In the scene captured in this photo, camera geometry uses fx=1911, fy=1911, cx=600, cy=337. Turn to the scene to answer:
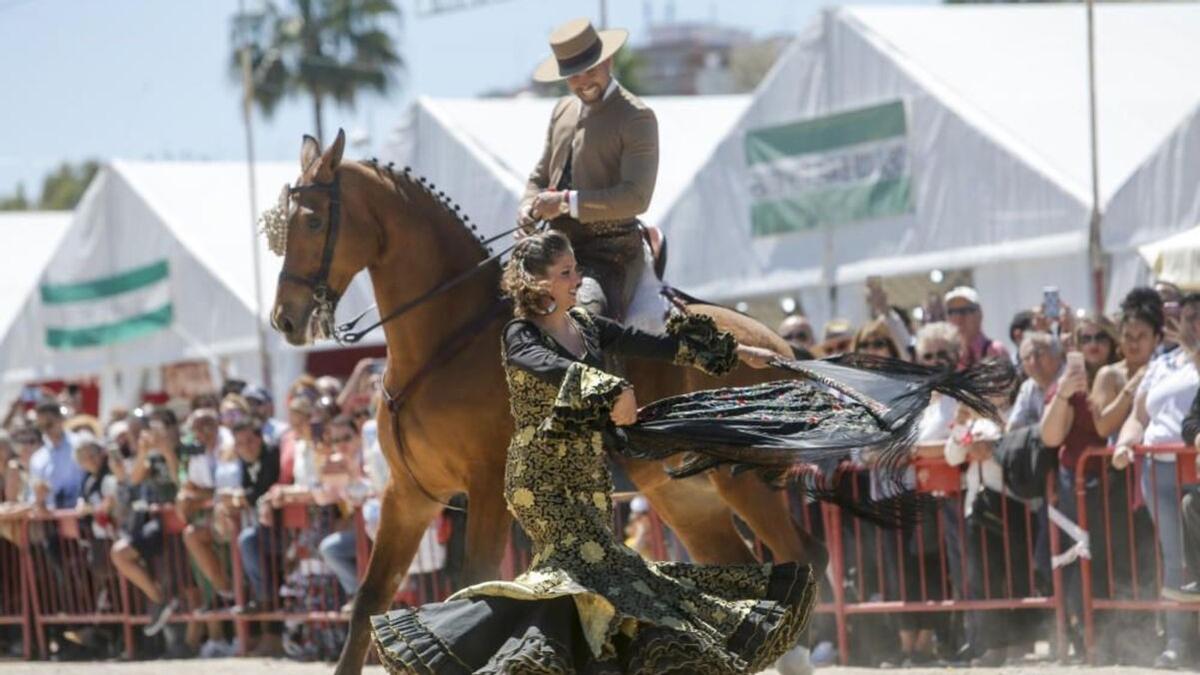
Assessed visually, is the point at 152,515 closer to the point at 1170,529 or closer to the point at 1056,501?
the point at 1056,501

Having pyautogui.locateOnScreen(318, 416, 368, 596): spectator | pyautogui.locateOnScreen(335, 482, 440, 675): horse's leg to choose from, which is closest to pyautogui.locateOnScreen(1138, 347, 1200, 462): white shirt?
pyautogui.locateOnScreen(335, 482, 440, 675): horse's leg

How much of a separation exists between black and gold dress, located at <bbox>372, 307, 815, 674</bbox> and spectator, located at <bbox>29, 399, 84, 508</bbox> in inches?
369

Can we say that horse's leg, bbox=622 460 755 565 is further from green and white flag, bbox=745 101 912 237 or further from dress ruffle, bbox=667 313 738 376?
green and white flag, bbox=745 101 912 237

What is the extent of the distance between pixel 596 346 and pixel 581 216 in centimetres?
169

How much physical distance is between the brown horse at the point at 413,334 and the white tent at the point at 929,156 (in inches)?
278

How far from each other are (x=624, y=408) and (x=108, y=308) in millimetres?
19146

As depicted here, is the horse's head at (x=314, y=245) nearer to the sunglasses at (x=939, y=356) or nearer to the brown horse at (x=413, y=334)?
the brown horse at (x=413, y=334)

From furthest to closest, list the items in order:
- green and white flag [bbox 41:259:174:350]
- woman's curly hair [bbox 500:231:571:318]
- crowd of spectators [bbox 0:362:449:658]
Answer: green and white flag [bbox 41:259:174:350], crowd of spectators [bbox 0:362:449:658], woman's curly hair [bbox 500:231:571:318]

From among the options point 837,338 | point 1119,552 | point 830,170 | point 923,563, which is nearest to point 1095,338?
point 1119,552

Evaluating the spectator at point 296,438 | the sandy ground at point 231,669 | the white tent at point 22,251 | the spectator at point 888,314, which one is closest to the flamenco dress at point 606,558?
the sandy ground at point 231,669

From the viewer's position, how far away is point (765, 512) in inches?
346

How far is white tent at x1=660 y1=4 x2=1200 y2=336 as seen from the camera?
15.0 meters

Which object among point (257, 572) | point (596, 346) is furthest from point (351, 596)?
point (596, 346)

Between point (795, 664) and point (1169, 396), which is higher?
point (1169, 396)
